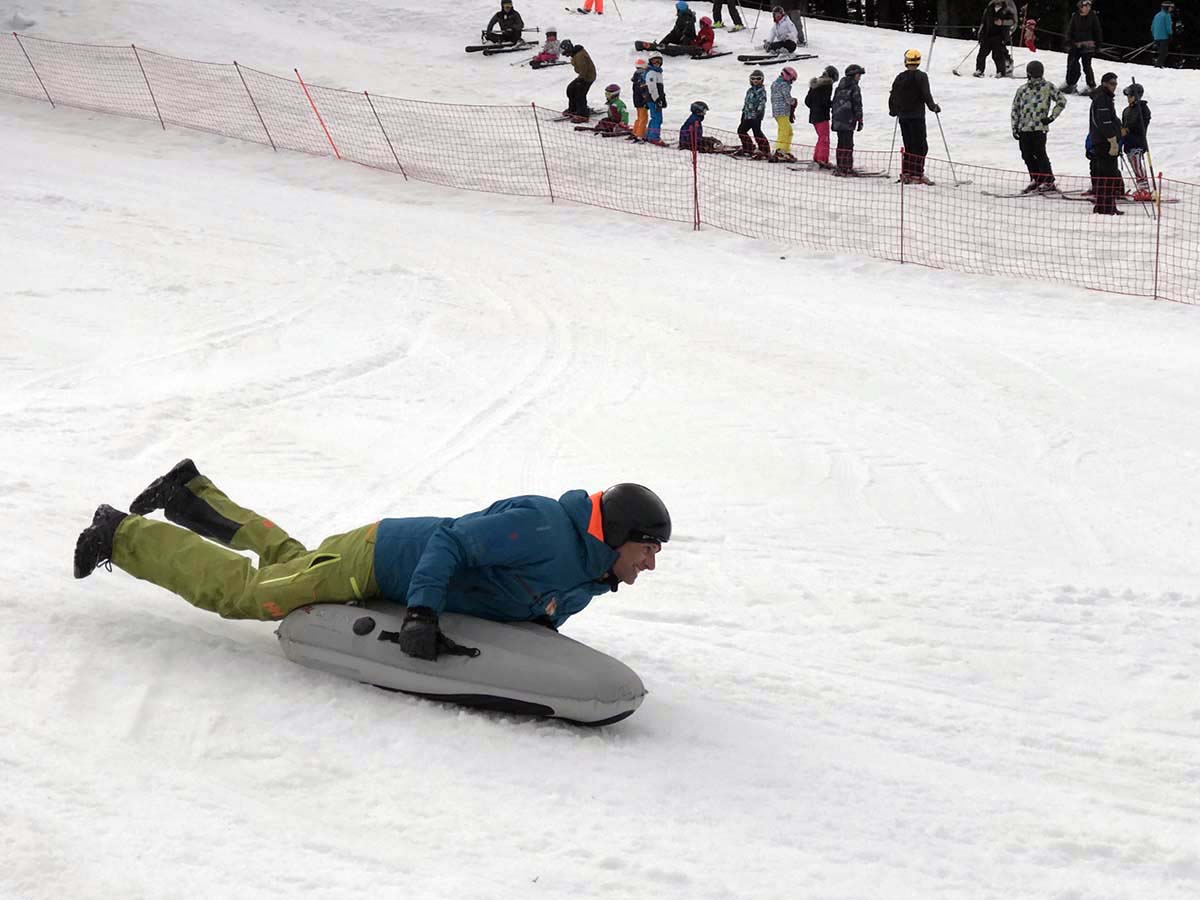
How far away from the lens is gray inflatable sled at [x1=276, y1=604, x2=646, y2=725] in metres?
4.81

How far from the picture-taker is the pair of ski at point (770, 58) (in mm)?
21500

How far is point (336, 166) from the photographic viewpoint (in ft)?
59.8

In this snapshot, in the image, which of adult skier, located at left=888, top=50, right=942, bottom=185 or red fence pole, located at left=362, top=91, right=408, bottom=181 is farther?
red fence pole, located at left=362, top=91, right=408, bottom=181

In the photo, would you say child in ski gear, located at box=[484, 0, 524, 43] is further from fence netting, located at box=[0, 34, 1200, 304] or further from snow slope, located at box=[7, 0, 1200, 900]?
snow slope, located at box=[7, 0, 1200, 900]

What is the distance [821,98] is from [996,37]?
5.05 metres

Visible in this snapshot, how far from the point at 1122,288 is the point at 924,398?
5.06 meters

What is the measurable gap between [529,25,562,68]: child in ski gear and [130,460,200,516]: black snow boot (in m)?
18.6

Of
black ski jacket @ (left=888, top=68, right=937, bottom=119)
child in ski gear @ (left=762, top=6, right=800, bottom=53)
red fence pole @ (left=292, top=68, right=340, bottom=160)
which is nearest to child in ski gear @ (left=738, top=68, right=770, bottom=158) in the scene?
black ski jacket @ (left=888, top=68, right=937, bottom=119)

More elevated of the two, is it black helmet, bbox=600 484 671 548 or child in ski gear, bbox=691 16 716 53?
child in ski gear, bbox=691 16 716 53

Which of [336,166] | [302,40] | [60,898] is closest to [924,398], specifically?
[60,898]

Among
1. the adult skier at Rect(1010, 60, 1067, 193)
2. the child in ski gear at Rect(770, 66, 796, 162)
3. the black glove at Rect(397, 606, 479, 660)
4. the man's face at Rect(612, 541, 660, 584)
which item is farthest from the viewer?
the child in ski gear at Rect(770, 66, 796, 162)

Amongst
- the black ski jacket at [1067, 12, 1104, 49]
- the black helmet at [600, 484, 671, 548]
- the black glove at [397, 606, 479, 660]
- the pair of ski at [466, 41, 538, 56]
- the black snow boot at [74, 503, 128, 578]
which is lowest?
the black glove at [397, 606, 479, 660]

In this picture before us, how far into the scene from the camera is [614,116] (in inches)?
756

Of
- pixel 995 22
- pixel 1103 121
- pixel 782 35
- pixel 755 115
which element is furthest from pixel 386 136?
pixel 1103 121
